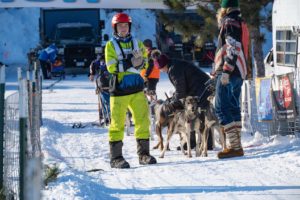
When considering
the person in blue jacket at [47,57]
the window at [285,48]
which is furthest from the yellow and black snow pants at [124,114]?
the person in blue jacket at [47,57]

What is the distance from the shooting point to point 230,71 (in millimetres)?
8492

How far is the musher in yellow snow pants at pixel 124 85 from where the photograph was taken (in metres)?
8.50

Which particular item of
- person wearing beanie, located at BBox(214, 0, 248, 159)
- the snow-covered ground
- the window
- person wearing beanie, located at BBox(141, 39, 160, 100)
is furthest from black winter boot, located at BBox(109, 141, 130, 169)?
person wearing beanie, located at BBox(141, 39, 160, 100)

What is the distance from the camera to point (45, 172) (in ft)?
24.6

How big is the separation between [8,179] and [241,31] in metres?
3.27

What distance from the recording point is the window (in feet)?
39.0

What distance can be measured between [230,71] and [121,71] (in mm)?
1221

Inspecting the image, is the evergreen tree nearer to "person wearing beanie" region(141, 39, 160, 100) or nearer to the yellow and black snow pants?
"person wearing beanie" region(141, 39, 160, 100)

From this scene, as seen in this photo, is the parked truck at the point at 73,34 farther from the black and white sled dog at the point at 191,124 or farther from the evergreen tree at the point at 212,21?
the black and white sled dog at the point at 191,124

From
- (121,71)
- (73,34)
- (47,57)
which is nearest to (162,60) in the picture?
(121,71)

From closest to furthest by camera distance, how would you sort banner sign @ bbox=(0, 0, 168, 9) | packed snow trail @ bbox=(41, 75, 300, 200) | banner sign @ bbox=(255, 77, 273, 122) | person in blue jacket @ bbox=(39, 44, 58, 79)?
packed snow trail @ bbox=(41, 75, 300, 200) < banner sign @ bbox=(255, 77, 273, 122) < banner sign @ bbox=(0, 0, 168, 9) < person in blue jacket @ bbox=(39, 44, 58, 79)

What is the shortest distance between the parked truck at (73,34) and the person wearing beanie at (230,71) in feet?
70.9

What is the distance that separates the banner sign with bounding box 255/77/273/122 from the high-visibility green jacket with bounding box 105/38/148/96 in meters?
2.71

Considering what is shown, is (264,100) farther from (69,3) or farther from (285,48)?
(69,3)
